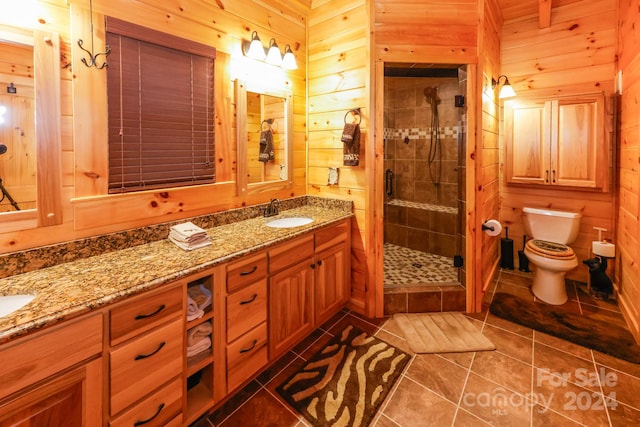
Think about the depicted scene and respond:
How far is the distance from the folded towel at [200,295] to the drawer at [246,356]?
0.91 feet

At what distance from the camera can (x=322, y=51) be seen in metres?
2.75

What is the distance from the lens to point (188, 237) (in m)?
1.68

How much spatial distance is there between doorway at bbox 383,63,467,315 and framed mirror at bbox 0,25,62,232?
2.68 metres

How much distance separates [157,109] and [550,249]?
132 inches

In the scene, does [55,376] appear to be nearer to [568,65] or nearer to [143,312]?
[143,312]

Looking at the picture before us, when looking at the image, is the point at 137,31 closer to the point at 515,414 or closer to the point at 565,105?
the point at 515,414

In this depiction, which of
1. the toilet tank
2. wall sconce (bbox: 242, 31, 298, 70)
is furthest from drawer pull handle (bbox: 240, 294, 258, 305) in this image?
the toilet tank

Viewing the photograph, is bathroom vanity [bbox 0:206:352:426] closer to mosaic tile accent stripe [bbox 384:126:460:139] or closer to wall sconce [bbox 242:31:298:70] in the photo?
wall sconce [bbox 242:31:298:70]

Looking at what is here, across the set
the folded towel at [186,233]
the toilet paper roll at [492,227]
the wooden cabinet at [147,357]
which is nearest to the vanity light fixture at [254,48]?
the folded towel at [186,233]

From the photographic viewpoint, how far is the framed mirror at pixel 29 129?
4.36 feet

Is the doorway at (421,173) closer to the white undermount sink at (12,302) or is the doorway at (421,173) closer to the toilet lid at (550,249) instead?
the toilet lid at (550,249)

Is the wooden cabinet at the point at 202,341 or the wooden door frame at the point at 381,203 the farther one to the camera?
the wooden door frame at the point at 381,203

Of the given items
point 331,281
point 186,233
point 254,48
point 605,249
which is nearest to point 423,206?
point 605,249

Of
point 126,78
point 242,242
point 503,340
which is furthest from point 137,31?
point 503,340
